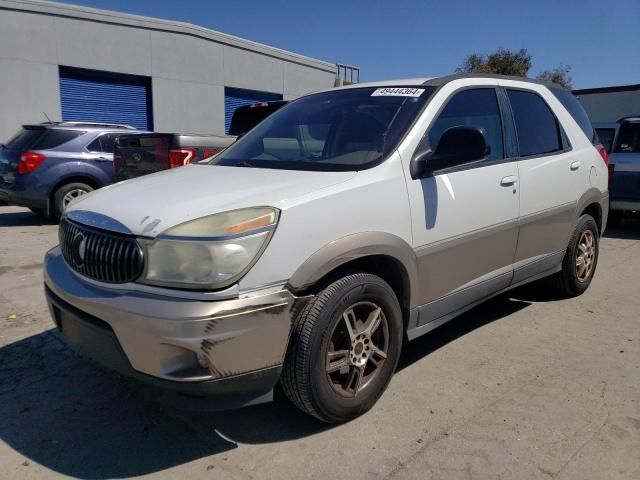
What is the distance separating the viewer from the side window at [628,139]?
9.02m

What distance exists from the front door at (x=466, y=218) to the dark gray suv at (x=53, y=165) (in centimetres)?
706

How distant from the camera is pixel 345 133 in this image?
11.3ft

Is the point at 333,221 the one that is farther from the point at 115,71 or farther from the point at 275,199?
the point at 115,71

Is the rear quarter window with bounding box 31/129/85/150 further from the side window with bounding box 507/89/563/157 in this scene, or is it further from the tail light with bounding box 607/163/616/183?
the tail light with bounding box 607/163/616/183

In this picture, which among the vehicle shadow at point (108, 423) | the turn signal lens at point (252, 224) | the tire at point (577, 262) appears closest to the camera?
the turn signal lens at point (252, 224)

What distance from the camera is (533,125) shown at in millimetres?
4234

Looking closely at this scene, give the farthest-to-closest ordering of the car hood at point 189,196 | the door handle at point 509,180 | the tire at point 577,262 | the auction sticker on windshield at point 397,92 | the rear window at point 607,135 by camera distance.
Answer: the rear window at point 607,135 → the tire at point 577,262 → the door handle at point 509,180 → the auction sticker on windshield at point 397,92 → the car hood at point 189,196

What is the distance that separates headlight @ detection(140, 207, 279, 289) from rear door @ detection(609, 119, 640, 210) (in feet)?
26.2

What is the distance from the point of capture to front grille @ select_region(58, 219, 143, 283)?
2.43m

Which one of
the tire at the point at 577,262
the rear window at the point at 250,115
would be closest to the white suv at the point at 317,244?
the tire at the point at 577,262

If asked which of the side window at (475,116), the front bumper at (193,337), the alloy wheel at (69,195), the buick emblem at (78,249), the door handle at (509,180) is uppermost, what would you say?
the side window at (475,116)

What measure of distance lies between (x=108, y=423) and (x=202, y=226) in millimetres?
1286

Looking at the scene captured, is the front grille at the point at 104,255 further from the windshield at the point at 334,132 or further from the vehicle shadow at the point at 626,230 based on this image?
the vehicle shadow at the point at 626,230

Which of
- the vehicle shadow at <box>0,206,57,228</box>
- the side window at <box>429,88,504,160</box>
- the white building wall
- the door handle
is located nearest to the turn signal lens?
the side window at <box>429,88,504,160</box>
